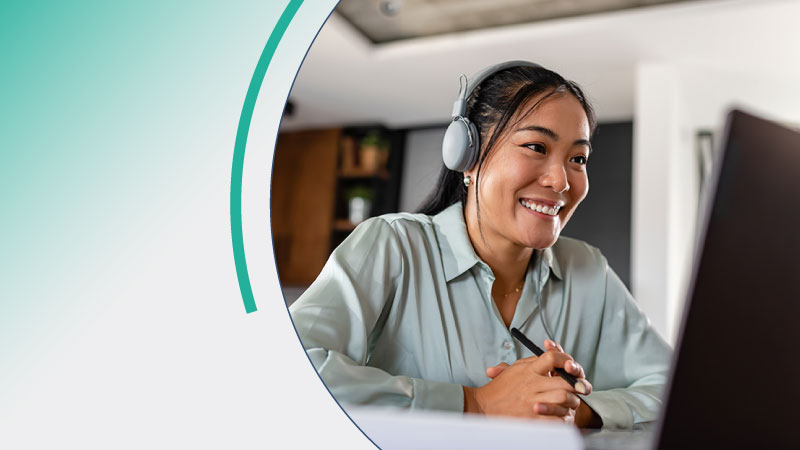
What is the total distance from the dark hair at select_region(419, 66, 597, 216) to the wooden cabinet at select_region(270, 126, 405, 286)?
0.25ft

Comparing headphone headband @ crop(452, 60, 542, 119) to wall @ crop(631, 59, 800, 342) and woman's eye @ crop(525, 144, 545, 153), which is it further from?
wall @ crop(631, 59, 800, 342)

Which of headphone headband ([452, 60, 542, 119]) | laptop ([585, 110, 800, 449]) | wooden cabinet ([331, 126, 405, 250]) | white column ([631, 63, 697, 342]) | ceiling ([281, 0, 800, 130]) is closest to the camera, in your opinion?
laptop ([585, 110, 800, 449])

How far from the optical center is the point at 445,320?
67 cm

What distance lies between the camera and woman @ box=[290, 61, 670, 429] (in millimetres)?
596

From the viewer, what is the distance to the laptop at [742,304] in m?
0.34

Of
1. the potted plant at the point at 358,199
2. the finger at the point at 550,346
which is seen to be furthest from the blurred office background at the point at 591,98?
the finger at the point at 550,346

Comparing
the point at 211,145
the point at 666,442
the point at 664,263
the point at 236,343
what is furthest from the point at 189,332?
the point at 664,263

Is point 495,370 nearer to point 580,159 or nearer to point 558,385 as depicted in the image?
point 558,385

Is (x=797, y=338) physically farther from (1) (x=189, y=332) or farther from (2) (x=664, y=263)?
(2) (x=664, y=263)

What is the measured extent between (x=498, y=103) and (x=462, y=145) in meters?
0.06

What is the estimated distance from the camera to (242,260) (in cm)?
72

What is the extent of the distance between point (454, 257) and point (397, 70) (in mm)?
1972

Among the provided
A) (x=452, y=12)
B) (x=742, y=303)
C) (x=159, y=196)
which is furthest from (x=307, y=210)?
(x=452, y=12)

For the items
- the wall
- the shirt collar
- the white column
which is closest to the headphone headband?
the shirt collar
